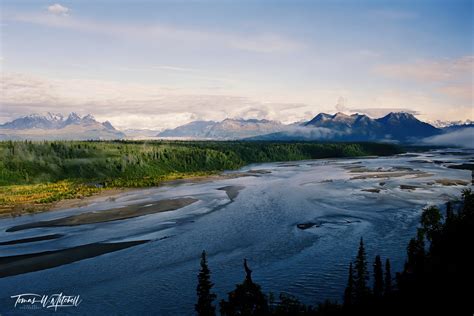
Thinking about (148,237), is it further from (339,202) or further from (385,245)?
(339,202)

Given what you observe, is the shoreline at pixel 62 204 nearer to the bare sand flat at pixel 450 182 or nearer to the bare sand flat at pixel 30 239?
the bare sand flat at pixel 30 239

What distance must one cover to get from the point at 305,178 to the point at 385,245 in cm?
9501

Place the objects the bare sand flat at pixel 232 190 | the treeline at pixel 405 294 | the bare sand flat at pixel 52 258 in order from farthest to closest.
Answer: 1. the bare sand flat at pixel 232 190
2. the bare sand flat at pixel 52 258
3. the treeline at pixel 405 294

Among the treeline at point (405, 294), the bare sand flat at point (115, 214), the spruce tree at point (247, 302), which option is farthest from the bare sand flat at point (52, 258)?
the spruce tree at point (247, 302)

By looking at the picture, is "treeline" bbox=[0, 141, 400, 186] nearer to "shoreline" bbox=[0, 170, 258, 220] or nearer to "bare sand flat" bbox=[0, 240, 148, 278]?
"shoreline" bbox=[0, 170, 258, 220]

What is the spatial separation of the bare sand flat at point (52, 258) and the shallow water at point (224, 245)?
2009 mm

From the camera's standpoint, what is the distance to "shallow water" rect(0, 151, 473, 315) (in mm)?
48438

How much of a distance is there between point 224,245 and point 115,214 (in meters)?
38.1

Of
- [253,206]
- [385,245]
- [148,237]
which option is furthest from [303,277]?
[253,206]

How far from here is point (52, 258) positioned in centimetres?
6191

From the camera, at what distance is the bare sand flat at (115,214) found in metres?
85.5

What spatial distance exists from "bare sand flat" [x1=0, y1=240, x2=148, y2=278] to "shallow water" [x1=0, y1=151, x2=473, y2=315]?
2009 mm

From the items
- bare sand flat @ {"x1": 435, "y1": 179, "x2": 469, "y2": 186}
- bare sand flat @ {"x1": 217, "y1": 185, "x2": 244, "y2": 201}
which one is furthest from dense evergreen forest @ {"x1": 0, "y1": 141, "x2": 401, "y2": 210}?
bare sand flat @ {"x1": 435, "y1": 179, "x2": 469, "y2": 186}

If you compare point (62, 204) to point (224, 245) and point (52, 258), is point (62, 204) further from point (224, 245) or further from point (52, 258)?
point (224, 245)
